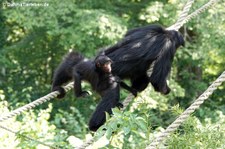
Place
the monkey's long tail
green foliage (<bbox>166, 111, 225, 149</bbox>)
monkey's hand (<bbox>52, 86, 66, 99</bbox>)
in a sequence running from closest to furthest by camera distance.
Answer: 1. green foliage (<bbox>166, 111, 225, 149</bbox>)
2. the monkey's long tail
3. monkey's hand (<bbox>52, 86, 66, 99</bbox>)

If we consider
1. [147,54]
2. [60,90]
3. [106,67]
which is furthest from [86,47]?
[106,67]

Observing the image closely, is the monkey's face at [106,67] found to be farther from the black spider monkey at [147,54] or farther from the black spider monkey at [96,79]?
the black spider monkey at [147,54]

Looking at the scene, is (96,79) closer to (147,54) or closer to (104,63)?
(104,63)

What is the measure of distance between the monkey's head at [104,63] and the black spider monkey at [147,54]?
0.23 m

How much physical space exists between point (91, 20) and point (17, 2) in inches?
75.3

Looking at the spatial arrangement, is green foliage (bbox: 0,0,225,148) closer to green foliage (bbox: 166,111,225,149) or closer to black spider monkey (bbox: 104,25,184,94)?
black spider monkey (bbox: 104,25,184,94)

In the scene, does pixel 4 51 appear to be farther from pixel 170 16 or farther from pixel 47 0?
pixel 170 16

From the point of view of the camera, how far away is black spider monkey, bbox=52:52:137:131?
512 cm

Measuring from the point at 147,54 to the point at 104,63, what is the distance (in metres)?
0.60

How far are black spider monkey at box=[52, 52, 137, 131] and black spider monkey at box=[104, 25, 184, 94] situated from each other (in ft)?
0.58

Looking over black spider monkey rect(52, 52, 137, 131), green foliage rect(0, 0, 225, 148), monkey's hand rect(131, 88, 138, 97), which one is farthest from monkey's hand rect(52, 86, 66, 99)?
green foliage rect(0, 0, 225, 148)

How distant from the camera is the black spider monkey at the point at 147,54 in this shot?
5.50 m

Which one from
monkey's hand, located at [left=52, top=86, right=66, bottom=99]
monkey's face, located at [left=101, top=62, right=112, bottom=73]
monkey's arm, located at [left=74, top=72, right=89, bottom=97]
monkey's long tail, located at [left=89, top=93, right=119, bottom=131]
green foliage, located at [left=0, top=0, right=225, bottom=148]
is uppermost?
monkey's face, located at [left=101, top=62, right=112, bottom=73]

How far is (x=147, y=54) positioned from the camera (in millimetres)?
5551
